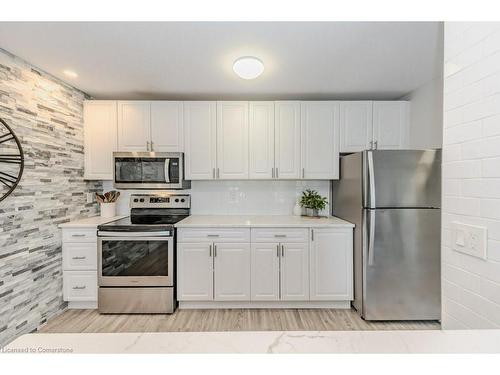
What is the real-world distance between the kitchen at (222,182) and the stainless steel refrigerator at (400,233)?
1cm

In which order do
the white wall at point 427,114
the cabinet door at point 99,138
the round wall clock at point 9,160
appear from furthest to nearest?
the cabinet door at point 99,138
the white wall at point 427,114
the round wall clock at point 9,160

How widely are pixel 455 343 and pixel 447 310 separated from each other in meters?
0.53

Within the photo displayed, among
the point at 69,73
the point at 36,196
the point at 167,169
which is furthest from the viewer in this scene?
the point at 167,169

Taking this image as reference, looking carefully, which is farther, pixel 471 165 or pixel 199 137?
pixel 199 137

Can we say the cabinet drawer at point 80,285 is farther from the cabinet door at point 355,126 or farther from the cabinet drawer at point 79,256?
the cabinet door at point 355,126

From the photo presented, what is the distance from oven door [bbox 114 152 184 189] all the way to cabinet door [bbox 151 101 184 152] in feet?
0.48

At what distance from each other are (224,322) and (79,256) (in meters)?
1.57

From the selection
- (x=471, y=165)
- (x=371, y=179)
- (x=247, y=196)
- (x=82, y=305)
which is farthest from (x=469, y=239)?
(x=82, y=305)

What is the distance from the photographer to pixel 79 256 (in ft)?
8.55

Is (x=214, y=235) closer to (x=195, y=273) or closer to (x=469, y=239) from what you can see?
(x=195, y=273)

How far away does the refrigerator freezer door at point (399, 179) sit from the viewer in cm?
234

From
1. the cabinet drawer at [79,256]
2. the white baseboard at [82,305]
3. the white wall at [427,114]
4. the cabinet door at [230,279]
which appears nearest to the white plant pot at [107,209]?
the cabinet drawer at [79,256]
